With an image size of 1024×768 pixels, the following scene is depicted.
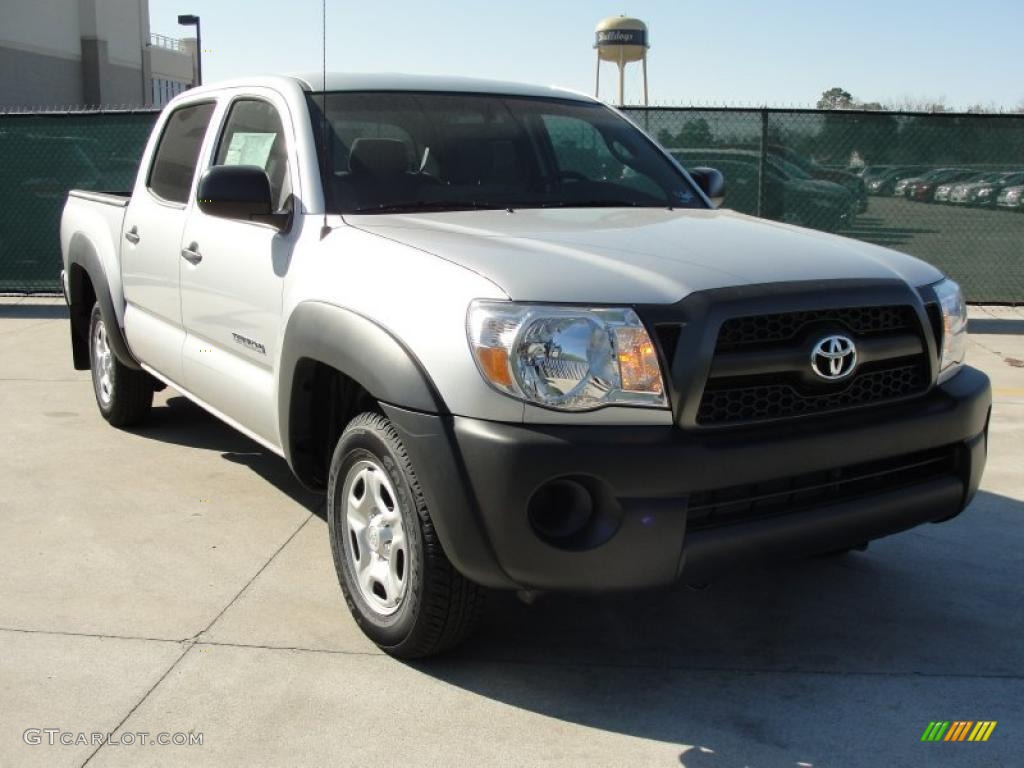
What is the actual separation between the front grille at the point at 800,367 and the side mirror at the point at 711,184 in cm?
177

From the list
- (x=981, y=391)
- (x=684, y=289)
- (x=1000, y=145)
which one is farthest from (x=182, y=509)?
(x=1000, y=145)

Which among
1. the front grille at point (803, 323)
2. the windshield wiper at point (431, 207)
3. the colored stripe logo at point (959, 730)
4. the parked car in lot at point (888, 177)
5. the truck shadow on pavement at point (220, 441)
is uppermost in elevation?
the parked car in lot at point (888, 177)

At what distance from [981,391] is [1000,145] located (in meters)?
7.82

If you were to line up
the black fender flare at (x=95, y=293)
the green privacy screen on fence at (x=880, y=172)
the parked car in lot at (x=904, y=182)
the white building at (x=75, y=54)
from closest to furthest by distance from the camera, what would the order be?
the black fender flare at (x=95, y=293) → the green privacy screen on fence at (x=880, y=172) → the parked car in lot at (x=904, y=182) → the white building at (x=75, y=54)

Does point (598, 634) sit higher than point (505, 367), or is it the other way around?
point (505, 367)

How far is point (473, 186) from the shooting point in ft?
14.4

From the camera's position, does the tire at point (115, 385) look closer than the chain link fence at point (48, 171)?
Yes

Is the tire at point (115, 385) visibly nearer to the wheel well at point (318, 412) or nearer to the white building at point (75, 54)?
the wheel well at point (318, 412)

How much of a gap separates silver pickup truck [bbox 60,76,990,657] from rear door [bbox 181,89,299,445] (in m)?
0.02

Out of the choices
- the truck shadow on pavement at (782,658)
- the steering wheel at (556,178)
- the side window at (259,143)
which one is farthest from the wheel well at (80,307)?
the truck shadow on pavement at (782,658)

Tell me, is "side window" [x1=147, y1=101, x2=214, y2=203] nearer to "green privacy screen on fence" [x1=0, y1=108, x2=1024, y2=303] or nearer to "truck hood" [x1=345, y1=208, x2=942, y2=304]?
"truck hood" [x1=345, y1=208, x2=942, y2=304]

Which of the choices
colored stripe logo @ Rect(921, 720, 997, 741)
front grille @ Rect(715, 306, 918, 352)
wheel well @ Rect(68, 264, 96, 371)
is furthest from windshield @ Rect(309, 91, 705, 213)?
wheel well @ Rect(68, 264, 96, 371)

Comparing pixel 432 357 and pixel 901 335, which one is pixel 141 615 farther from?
pixel 901 335

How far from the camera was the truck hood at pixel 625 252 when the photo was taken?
3.14 m
